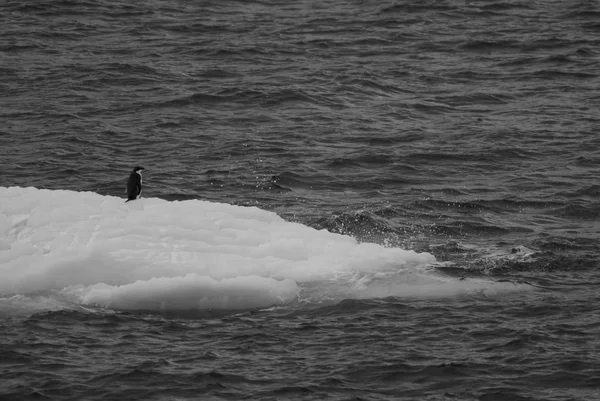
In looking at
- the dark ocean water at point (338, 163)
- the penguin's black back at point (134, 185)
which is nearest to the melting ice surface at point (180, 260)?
the dark ocean water at point (338, 163)

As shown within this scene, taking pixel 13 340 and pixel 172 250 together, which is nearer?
pixel 13 340

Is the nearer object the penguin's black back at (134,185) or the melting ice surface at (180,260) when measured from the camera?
the melting ice surface at (180,260)

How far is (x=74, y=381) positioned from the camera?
706 inches

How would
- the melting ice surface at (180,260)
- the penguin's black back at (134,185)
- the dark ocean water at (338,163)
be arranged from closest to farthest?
the dark ocean water at (338,163) < the melting ice surface at (180,260) < the penguin's black back at (134,185)

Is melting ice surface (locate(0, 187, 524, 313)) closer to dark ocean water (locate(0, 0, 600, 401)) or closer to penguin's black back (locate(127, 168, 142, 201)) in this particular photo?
dark ocean water (locate(0, 0, 600, 401))

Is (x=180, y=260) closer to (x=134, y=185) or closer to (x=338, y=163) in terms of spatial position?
(x=134, y=185)

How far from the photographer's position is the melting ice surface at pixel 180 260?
20.4 m

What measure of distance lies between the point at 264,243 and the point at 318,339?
296 centimetres

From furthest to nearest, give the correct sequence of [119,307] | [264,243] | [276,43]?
[276,43] < [264,243] < [119,307]

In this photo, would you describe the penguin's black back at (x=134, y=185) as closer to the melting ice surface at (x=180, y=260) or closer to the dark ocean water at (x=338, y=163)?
the melting ice surface at (x=180, y=260)

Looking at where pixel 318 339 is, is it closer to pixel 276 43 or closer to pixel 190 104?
pixel 190 104

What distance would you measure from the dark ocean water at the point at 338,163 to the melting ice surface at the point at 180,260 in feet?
1.15

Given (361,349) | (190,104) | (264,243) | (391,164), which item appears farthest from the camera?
(190,104)

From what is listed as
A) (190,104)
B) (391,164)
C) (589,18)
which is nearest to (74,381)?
(391,164)
